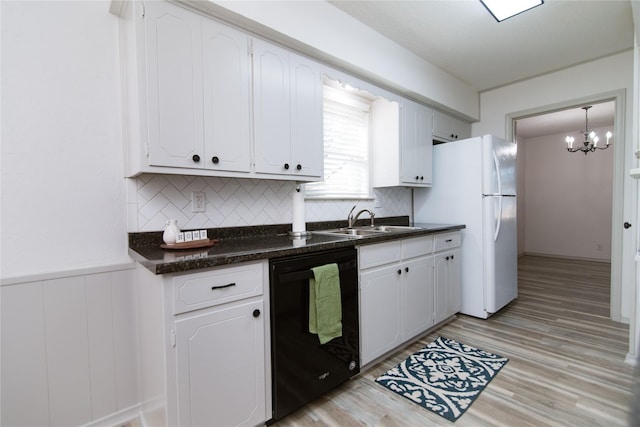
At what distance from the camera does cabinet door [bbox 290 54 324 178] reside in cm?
204

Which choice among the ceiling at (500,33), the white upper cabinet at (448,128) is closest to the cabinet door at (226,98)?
the ceiling at (500,33)

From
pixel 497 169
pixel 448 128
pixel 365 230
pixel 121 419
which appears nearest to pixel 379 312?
pixel 365 230

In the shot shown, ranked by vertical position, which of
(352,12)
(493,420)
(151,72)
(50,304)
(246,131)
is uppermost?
(352,12)

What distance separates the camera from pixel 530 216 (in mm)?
6531

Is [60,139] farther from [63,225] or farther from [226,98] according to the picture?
[226,98]

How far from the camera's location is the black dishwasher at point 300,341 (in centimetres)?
155

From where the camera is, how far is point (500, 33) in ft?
8.73

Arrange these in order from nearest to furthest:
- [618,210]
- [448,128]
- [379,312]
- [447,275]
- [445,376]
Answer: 1. [445,376]
2. [379,312]
3. [447,275]
4. [618,210]
5. [448,128]

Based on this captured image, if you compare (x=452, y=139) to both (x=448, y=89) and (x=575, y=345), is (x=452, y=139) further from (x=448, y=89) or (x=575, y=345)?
(x=575, y=345)

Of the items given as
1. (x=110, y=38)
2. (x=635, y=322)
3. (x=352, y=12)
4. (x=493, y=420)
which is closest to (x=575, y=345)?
(x=635, y=322)

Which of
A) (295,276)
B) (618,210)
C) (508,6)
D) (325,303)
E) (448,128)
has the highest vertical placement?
(508,6)

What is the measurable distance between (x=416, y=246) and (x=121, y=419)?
2.21 m

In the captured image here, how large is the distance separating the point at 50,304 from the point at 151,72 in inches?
49.2

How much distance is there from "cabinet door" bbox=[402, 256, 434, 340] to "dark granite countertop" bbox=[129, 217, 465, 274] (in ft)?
0.87
